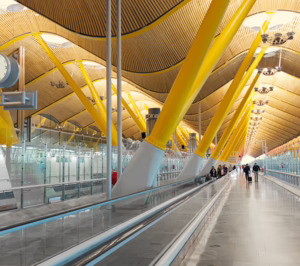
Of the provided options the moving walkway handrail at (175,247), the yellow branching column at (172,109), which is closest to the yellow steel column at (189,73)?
the yellow branching column at (172,109)

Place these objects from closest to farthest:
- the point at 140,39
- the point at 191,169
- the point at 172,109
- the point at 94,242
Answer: the point at 94,242
the point at 172,109
the point at 191,169
the point at 140,39

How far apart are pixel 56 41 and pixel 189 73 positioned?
19493 millimetres

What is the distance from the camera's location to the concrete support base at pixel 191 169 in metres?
19.8

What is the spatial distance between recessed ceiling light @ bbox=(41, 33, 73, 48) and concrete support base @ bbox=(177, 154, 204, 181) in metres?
12.8

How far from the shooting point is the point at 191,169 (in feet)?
67.8

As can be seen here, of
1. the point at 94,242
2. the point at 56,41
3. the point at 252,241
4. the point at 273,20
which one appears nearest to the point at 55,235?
the point at 94,242

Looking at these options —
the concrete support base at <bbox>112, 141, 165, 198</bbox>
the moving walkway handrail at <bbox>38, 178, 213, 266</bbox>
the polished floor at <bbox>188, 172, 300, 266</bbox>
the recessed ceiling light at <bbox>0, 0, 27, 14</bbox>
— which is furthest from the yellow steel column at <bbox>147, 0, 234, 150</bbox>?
the recessed ceiling light at <bbox>0, 0, 27, 14</bbox>

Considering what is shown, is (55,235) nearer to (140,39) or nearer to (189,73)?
(189,73)

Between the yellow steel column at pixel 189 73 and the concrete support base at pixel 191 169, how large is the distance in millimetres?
9154

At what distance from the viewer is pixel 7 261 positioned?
14.2 ft

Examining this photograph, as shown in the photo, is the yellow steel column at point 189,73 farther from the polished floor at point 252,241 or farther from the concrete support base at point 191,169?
the concrete support base at point 191,169

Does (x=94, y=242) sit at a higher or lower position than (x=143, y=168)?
lower

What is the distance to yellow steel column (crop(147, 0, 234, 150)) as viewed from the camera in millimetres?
10259

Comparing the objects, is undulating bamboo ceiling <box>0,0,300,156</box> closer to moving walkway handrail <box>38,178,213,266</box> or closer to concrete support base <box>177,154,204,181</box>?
concrete support base <box>177,154,204,181</box>
